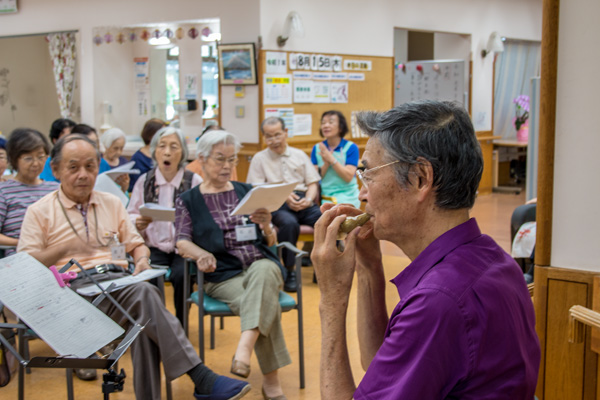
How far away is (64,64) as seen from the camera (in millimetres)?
8867

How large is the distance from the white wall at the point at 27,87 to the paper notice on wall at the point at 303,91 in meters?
4.32

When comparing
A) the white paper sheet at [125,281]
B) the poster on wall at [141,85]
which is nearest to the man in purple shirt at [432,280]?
the white paper sheet at [125,281]

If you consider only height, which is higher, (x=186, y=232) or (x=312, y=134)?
(x=312, y=134)

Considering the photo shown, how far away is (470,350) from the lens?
1187 mm

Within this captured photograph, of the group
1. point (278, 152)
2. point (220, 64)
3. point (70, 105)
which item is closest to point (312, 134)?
point (220, 64)

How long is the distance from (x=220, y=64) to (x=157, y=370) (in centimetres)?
489

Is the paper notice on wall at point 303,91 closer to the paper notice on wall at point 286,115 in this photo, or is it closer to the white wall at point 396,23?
the paper notice on wall at point 286,115

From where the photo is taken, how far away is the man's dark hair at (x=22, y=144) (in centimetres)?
381

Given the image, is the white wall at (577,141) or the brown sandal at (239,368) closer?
A: the white wall at (577,141)

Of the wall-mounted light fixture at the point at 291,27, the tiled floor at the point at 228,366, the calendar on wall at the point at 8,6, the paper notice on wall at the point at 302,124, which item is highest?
the calendar on wall at the point at 8,6

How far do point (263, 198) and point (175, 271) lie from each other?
0.90 meters

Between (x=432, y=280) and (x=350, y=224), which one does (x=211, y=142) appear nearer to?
(x=350, y=224)

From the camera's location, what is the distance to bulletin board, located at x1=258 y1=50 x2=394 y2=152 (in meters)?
7.22

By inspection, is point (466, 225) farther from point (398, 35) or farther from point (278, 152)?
point (398, 35)
